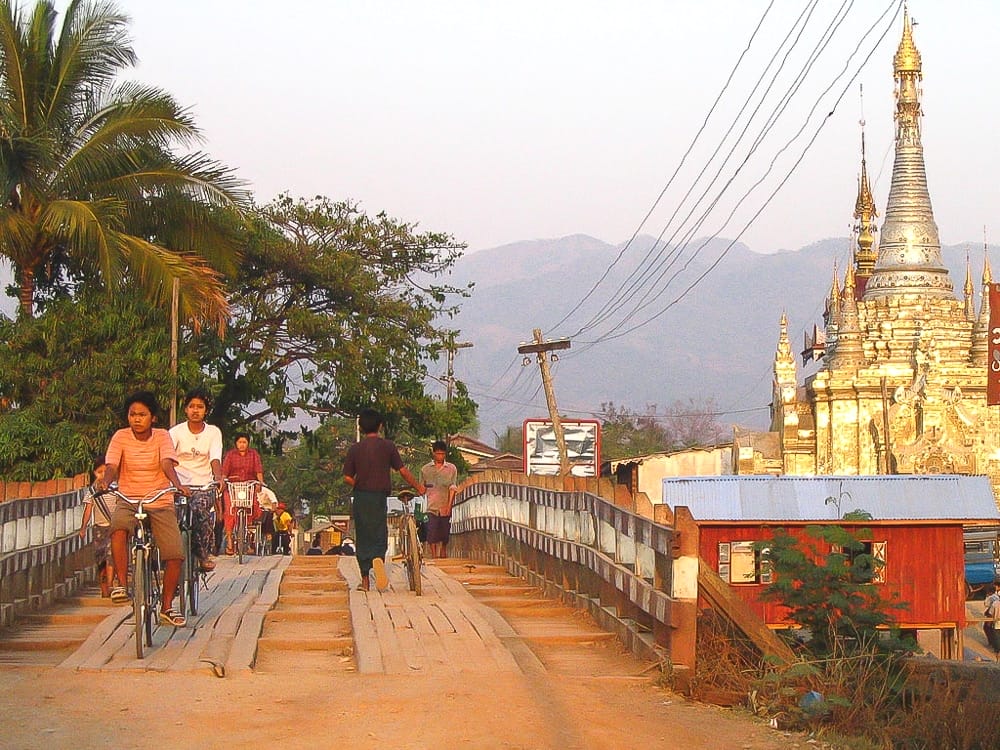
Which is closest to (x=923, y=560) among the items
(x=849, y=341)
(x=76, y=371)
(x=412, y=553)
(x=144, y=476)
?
(x=412, y=553)

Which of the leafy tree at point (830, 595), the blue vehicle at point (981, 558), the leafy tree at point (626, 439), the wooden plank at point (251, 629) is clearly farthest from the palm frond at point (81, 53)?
the leafy tree at point (626, 439)

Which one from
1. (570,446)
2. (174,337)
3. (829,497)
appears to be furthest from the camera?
(570,446)

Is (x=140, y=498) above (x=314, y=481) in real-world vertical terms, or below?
below

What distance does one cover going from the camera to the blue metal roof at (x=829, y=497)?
88.3ft

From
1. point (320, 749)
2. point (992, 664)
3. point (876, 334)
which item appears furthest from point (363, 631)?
point (876, 334)

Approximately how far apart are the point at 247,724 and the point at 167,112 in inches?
793

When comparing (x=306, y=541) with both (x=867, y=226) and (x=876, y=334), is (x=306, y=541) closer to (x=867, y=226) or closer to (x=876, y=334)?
(x=876, y=334)

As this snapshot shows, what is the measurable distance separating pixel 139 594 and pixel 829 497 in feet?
63.5

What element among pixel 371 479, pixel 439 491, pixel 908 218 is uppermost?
pixel 908 218

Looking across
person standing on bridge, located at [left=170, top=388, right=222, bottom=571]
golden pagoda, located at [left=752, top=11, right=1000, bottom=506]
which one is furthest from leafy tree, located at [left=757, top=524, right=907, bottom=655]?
golden pagoda, located at [left=752, top=11, right=1000, bottom=506]

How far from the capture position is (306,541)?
68.1 metres

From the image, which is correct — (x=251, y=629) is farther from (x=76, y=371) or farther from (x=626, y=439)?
(x=626, y=439)

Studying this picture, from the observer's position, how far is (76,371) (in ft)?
93.2

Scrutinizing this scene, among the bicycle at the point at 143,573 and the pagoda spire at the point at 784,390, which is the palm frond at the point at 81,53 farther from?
the pagoda spire at the point at 784,390
